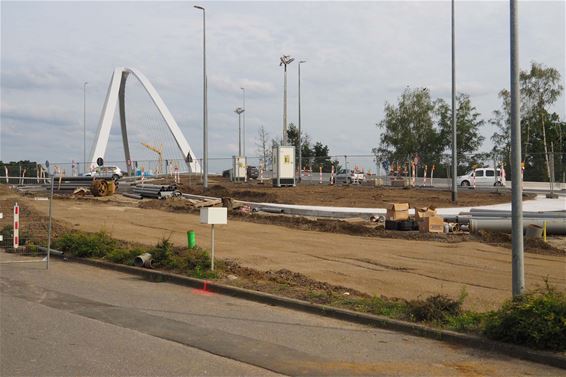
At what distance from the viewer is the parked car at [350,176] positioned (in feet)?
173

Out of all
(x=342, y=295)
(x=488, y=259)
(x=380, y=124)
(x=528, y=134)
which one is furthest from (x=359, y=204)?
(x=380, y=124)

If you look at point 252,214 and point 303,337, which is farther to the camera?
point 252,214

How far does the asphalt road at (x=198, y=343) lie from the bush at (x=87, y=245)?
440cm

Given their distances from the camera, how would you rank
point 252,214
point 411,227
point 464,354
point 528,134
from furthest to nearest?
point 528,134 → point 252,214 → point 411,227 → point 464,354

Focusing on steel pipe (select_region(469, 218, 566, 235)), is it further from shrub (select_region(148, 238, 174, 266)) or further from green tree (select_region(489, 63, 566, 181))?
green tree (select_region(489, 63, 566, 181))

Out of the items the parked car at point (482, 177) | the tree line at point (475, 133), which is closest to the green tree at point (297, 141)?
the tree line at point (475, 133)

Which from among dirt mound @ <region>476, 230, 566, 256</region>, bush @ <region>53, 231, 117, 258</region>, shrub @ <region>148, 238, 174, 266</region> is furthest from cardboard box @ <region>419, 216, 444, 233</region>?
bush @ <region>53, 231, 117, 258</region>

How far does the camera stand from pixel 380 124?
270ft

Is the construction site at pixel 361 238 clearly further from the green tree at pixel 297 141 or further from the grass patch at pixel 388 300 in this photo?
the green tree at pixel 297 141

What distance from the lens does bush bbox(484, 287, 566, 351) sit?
22.7 ft

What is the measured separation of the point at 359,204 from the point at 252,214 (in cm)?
664

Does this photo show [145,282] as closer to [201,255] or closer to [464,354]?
[201,255]

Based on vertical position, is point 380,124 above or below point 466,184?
above

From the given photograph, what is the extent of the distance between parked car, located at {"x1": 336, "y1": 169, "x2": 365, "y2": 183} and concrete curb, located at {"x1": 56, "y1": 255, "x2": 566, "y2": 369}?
40760mm
